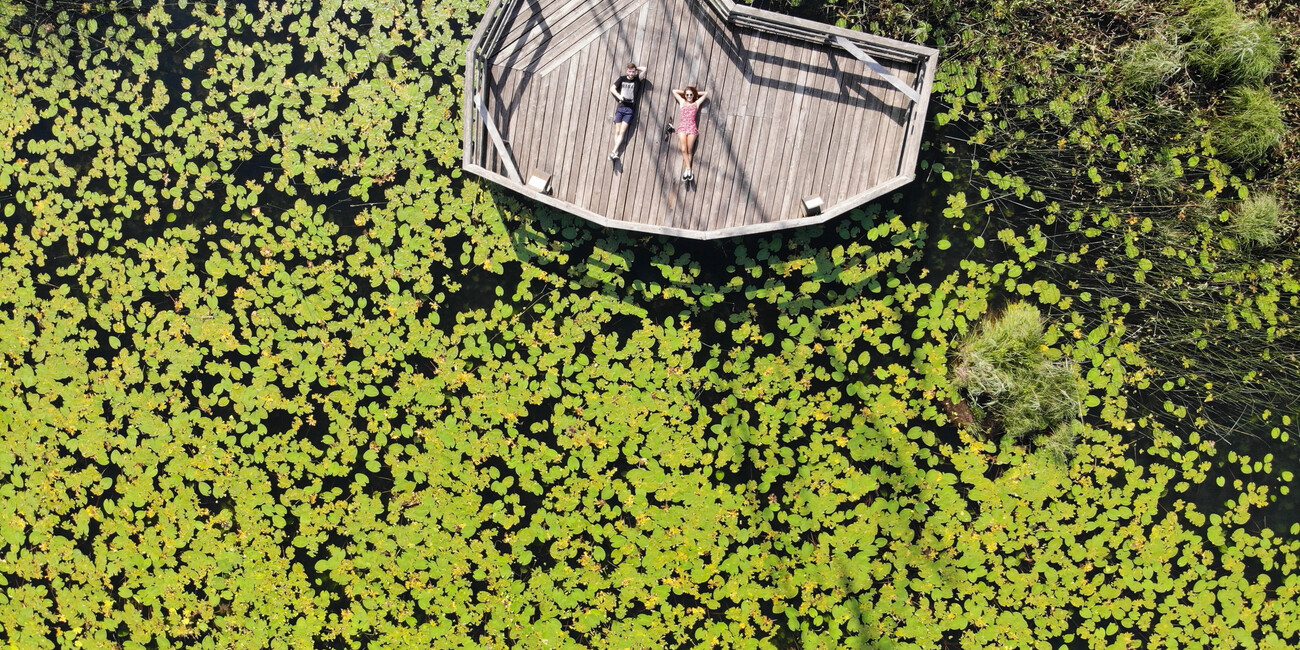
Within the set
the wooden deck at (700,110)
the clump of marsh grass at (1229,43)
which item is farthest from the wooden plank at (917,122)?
the clump of marsh grass at (1229,43)

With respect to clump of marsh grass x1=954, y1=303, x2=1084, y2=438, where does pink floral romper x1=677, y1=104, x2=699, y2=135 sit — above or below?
above

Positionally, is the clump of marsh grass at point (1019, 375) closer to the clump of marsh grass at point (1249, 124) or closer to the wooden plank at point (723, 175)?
the clump of marsh grass at point (1249, 124)

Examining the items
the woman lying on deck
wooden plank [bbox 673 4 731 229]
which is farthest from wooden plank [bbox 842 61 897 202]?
the woman lying on deck

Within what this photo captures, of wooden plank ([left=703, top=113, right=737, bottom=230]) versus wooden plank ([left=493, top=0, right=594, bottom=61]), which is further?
wooden plank ([left=703, top=113, right=737, bottom=230])

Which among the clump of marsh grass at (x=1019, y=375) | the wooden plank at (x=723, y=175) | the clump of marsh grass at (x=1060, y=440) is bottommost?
the clump of marsh grass at (x=1060, y=440)

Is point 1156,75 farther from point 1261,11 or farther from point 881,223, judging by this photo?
point 881,223

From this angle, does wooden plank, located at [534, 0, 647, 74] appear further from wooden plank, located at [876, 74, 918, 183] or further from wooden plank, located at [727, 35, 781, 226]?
wooden plank, located at [876, 74, 918, 183]

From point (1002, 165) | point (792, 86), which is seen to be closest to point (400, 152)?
point (792, 86)
